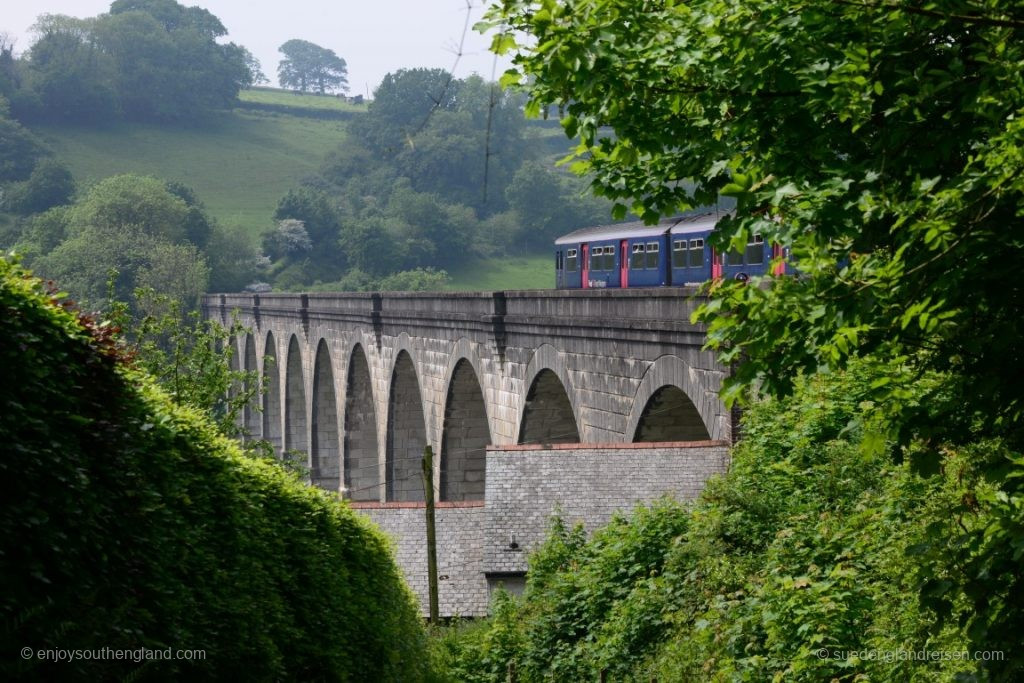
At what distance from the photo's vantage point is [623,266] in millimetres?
28344

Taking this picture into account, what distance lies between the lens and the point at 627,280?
28125 millimetres

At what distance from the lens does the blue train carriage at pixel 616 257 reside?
26.3 meters

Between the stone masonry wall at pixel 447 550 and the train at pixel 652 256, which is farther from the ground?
the train at pixel 652 256

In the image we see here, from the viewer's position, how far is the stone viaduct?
1841 cm

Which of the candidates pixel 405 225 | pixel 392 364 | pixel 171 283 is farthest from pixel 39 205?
pixel 392 364

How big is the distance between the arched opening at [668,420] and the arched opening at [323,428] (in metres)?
29.0

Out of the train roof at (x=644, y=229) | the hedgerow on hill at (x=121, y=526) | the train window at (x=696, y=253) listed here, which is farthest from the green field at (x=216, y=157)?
the hedgerow on hill at (x=121, y=526)

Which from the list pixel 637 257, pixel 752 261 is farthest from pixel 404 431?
pixel 752 261

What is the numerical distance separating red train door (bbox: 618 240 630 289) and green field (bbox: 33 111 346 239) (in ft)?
273

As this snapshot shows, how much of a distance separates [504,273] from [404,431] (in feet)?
210

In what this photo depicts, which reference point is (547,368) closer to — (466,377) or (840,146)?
(466,377)

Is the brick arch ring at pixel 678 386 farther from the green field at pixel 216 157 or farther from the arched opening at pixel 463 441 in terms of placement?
the green field at pixel 216 157

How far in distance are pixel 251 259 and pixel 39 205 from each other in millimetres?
→ 18709

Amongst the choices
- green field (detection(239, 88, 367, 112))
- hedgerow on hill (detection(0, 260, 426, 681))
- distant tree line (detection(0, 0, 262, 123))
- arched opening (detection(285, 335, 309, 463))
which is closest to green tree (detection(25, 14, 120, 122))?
distant tree line (detection(0, 0, 262, 123))
